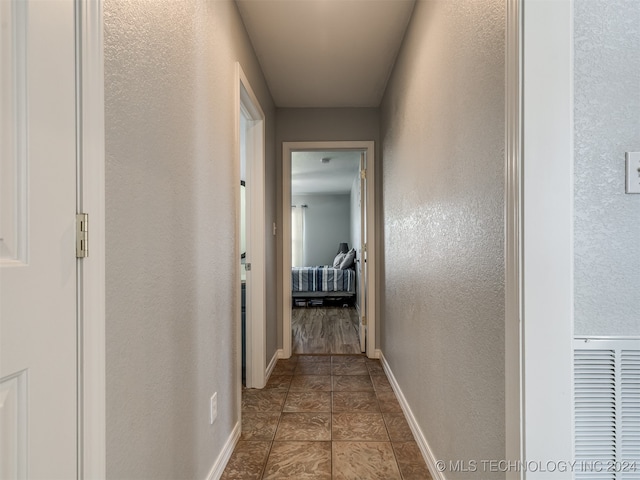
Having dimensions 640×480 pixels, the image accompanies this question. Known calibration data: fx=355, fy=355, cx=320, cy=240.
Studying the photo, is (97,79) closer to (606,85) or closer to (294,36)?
(606,85)

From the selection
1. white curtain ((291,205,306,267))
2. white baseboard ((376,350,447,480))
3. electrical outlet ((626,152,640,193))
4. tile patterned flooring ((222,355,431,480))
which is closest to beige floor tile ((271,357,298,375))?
tile patterned flooring ((222,355,431,480))

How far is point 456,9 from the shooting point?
4.47ft

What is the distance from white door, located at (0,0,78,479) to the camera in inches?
24.7

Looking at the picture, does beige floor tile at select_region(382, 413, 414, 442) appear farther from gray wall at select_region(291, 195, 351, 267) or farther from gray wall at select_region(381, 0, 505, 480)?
gray wall at select_region(291, 195, 351, 267)

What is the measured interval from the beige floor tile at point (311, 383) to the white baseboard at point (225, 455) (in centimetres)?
73

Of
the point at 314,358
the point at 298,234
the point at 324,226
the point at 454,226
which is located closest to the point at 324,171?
the point at 324,226

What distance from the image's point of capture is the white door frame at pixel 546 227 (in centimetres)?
87

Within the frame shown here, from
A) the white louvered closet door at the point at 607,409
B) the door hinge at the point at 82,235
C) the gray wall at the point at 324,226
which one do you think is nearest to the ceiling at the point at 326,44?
the door hinge at the point at 82,235

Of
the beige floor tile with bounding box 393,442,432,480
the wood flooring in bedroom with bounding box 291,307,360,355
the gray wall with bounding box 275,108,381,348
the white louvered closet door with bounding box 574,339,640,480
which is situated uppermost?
the gray wall with bounding box 275,108,381,348

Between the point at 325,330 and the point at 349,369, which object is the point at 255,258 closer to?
the point at 349,369

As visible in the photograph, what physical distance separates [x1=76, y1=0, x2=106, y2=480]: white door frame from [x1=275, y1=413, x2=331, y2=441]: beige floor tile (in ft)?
4.39

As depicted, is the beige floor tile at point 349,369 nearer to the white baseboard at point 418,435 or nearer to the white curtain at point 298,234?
the white baseboard at point 418,435

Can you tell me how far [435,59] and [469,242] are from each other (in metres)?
0.94

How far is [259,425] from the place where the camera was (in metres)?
2.13
